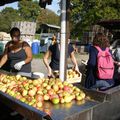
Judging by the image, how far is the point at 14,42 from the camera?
257 inches

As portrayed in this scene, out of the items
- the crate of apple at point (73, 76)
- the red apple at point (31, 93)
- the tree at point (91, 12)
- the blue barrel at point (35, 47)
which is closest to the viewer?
the red apple at point (31, 93)

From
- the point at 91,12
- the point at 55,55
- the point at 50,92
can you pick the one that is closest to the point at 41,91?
the point at 50,92

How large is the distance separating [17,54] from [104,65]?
6.41 feet

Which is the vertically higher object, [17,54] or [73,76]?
[17,54]

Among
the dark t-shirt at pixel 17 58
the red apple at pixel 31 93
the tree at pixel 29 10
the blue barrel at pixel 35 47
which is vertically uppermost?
the tree at pixel 29 10

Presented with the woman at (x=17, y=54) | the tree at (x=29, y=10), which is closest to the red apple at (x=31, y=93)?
the woman at (x=17, y=54)

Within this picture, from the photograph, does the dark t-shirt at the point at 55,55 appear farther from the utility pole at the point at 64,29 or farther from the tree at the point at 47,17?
the tree at the point at 47,17

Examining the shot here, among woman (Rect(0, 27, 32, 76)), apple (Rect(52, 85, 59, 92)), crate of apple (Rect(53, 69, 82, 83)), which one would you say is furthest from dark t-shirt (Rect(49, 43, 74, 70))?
apple (Rect(52, 85, 59, 92))

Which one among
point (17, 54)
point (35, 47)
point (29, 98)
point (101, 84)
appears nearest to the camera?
point (29, 98)

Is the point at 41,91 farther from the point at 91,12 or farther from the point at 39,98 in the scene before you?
the point at 91,12

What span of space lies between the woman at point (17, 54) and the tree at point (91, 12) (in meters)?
26.5

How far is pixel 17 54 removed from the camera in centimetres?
647

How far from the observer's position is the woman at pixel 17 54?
6.36 m

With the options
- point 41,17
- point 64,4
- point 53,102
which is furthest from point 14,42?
point 41,17
